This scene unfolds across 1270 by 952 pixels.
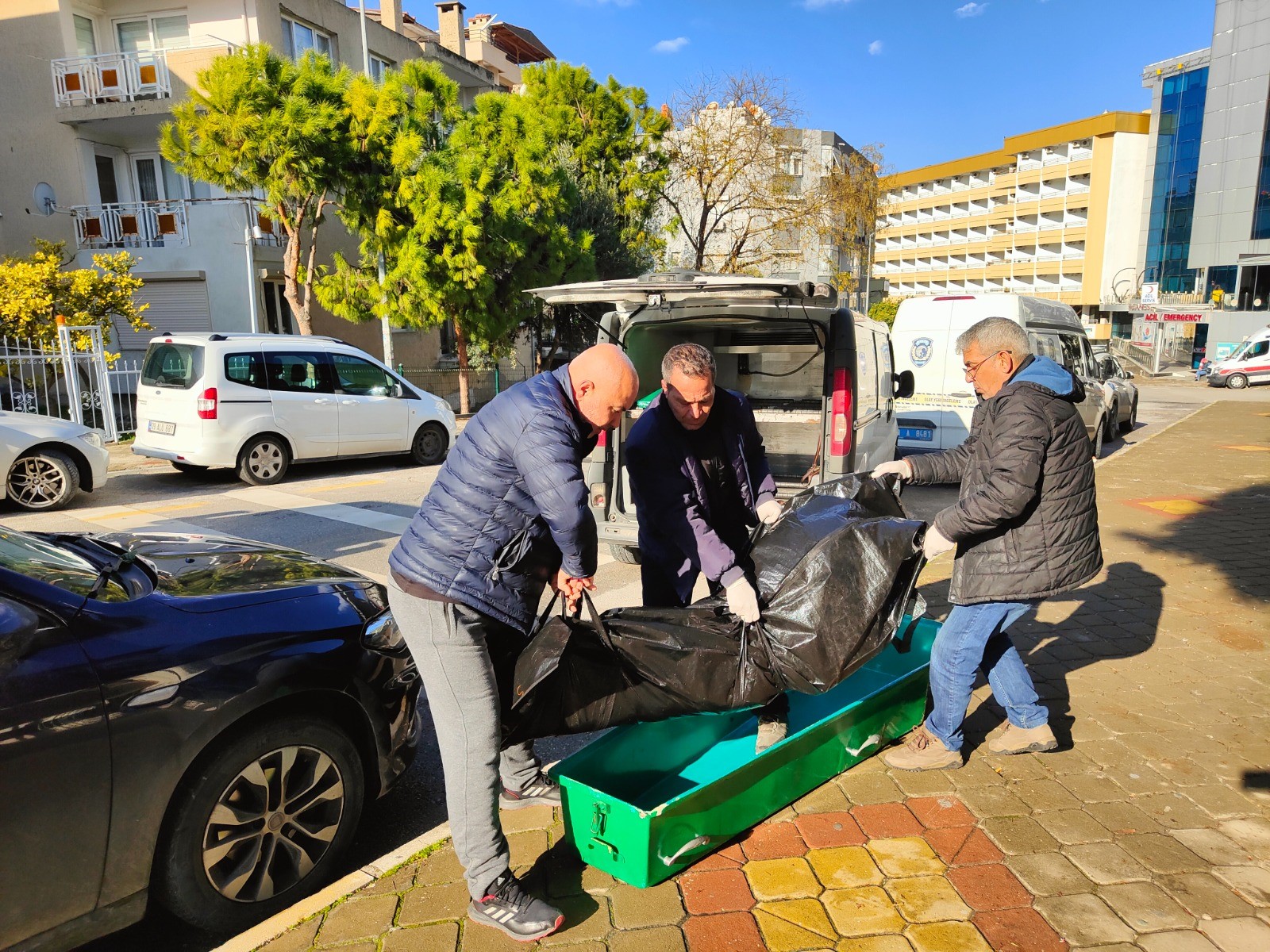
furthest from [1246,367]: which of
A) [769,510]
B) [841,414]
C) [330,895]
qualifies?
[330,895]

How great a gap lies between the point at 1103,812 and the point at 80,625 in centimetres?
361

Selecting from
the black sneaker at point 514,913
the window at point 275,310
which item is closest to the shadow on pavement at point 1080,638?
the black sneaker at point 514,913

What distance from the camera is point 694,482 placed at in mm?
3543

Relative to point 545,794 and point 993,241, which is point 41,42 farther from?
point 993,241

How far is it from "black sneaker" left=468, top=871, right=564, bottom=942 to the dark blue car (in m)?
0.60

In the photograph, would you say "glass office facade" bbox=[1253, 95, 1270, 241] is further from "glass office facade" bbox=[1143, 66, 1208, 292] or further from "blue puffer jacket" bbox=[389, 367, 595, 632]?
"blue puffer jacket" bbox=[389, 367, 595, 632]

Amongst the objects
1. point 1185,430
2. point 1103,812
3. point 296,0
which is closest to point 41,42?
point 296,0

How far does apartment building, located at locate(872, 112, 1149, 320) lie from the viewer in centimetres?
6938

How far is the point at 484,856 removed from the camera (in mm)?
2555

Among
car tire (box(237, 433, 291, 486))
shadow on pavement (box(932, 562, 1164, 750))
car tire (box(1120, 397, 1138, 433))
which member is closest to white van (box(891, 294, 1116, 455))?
shadow on pavement (box(932, 562, 1164, 750))

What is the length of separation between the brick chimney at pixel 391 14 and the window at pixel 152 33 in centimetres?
651

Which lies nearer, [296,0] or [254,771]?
[254,771]

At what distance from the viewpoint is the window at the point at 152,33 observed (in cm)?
2000

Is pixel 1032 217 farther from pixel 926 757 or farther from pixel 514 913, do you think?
pixel 514 913
